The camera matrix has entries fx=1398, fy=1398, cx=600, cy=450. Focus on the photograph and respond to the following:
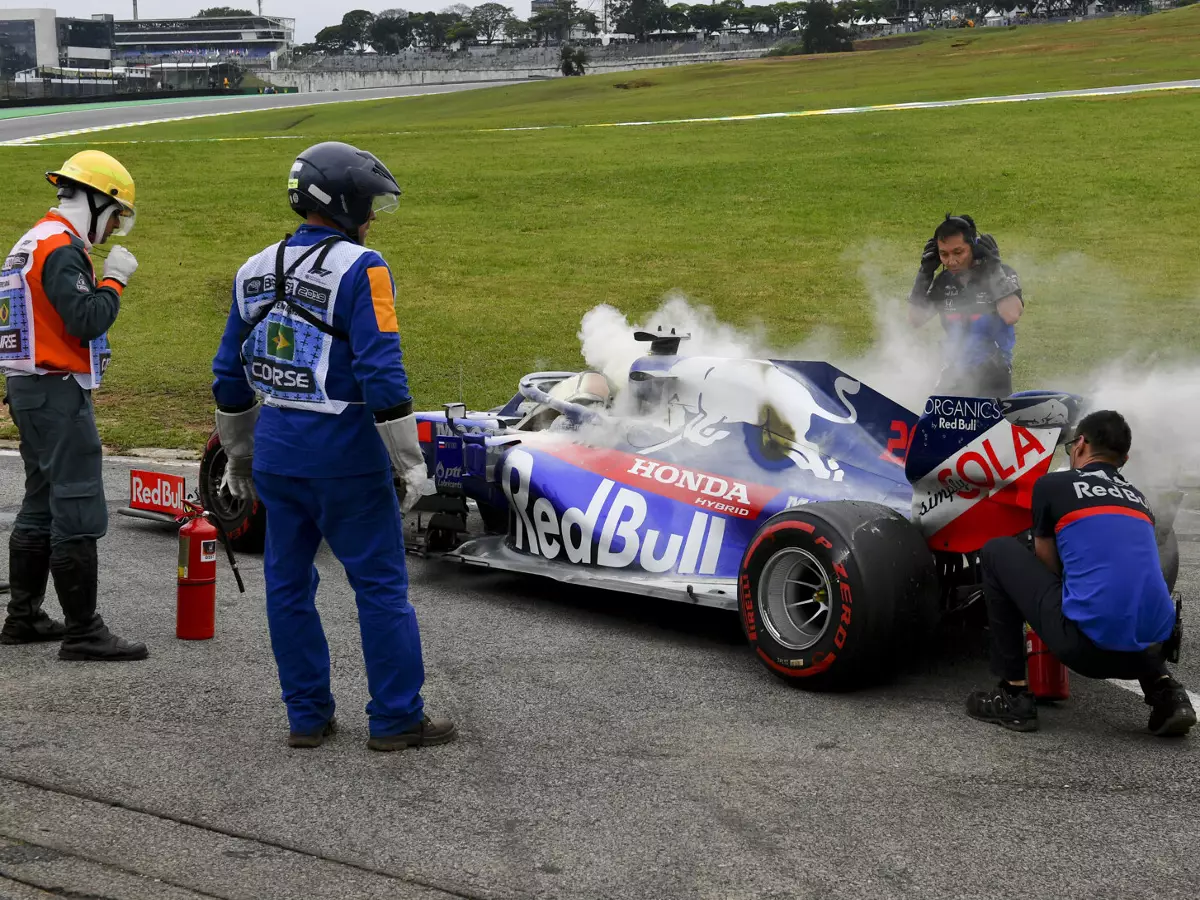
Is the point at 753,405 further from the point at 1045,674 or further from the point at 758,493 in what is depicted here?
the point at 1045,674

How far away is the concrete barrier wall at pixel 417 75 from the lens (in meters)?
108

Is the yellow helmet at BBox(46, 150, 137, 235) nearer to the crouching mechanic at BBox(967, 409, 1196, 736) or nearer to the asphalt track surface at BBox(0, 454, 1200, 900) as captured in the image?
the asphalt track surface at BBox(0, 454, 1200, 900)

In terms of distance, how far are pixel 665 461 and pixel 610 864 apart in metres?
2.81

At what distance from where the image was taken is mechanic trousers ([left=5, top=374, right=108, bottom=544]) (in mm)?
5473

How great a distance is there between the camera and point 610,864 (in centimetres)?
385

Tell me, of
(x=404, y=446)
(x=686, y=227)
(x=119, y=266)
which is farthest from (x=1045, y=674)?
(x=686, y=227)

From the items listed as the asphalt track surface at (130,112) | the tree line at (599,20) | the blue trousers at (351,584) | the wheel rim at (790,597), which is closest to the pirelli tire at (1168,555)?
the wheel rim at (790,597)

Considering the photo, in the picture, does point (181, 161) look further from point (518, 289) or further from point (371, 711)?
point (371, 711)

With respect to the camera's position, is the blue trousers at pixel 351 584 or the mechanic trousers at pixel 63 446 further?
the mechanic trousers at pixel 63 446

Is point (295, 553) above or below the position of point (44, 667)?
above

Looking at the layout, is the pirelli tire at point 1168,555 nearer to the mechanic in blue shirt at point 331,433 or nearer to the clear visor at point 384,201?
the mechanic in blue shirt at point 331,433

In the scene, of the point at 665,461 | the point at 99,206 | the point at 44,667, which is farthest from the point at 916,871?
the point at 99,206

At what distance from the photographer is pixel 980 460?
17.4ft

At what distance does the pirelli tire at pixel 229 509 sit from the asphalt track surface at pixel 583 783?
4.50 ft
